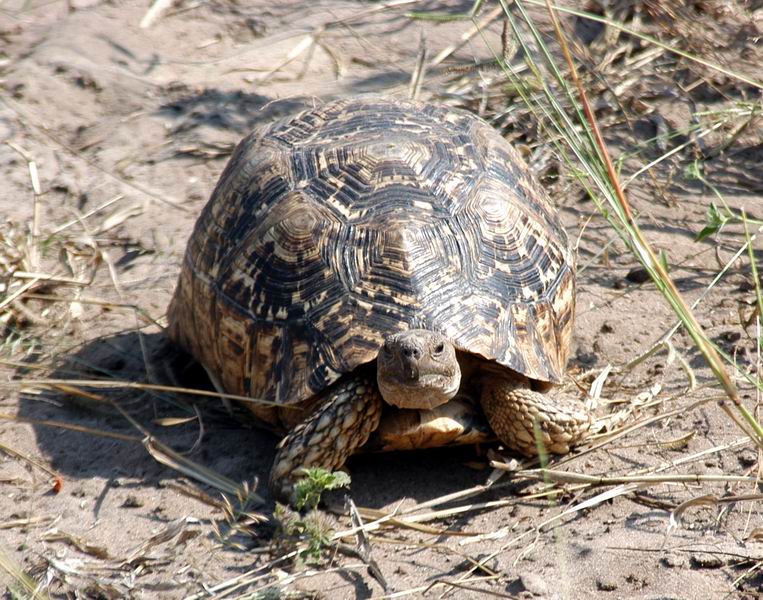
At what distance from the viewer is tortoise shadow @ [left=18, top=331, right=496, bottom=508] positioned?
3559 millimetres

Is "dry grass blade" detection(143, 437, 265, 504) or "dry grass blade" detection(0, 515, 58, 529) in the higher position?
"dry grass blade" detection(143, 437, 265, 504)

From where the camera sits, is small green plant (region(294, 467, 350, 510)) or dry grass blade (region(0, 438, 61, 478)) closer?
small green plant (region(294, 467, 350, 510))

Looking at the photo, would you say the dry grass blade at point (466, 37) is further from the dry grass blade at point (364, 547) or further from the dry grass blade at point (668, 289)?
the dry grass blade at point (668, 289)

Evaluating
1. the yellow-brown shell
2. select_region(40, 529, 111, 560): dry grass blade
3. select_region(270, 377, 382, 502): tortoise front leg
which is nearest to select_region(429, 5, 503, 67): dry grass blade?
the yellow-brown shell

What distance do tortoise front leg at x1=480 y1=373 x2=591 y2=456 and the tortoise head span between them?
25 cm

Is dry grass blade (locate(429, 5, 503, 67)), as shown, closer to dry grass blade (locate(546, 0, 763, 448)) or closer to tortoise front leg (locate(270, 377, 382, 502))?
tortoise front leg (locate(270, 377, 382, 502))

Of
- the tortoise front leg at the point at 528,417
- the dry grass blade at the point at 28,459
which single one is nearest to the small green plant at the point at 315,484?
the tortoise front leg at the point at 528,417

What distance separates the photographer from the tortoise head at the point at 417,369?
10.4 feet

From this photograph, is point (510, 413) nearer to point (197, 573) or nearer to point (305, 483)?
point (305, 483)

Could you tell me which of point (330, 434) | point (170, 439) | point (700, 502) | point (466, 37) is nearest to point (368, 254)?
point (330, 434)

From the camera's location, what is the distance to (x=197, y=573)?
3027 millimetres

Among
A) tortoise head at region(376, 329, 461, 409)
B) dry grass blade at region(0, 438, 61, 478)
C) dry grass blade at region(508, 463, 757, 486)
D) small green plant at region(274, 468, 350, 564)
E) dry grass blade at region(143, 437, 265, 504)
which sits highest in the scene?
tortoise head at region(376, 329, 461, 409)

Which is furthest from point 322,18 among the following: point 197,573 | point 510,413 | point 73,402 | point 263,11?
point 197,573

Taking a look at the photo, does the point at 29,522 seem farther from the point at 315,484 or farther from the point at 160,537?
the point at 315,484
